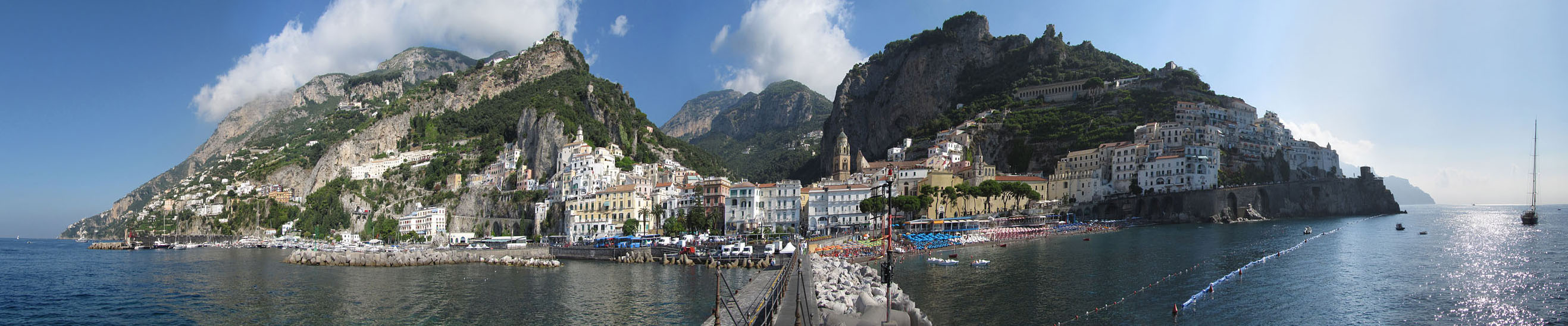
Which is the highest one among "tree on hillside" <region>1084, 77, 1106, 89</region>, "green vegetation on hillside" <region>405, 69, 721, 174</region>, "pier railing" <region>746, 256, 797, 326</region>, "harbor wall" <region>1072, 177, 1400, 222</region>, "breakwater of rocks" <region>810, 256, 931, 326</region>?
"tree on hillside" <region>1084, 77, 1106, 89</region>

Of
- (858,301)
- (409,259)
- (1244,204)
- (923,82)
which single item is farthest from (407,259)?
(923,82)

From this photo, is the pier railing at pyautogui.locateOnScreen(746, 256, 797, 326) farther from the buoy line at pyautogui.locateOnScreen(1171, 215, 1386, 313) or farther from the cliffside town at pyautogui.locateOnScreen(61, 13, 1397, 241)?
the cliffside town at pyautogui.locateOnScreen(61, 13, 1397, 241)

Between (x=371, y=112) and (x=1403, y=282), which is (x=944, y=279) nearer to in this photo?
(x=1403, y=282)

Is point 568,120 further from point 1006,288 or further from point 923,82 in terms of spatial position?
point 1006,288

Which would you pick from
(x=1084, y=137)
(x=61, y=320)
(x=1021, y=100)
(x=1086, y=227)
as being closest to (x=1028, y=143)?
(x=1084, y=137)

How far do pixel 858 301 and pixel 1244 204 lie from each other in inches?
2971

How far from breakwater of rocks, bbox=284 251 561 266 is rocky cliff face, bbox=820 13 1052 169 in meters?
88.2

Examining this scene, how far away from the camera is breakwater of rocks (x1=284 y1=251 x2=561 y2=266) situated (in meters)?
58.8

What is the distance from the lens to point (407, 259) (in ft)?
196

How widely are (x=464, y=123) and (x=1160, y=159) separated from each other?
341ft

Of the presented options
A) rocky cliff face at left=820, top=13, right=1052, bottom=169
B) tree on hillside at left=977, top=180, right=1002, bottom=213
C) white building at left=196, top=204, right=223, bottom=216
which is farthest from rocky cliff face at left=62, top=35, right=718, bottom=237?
tree on hillside at left=977, top=180, right=1002, bottom=213

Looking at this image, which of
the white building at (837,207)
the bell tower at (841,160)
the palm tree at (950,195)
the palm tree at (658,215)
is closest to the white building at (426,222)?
the palm tree at (658,215)

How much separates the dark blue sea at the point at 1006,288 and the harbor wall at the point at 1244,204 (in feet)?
72.5

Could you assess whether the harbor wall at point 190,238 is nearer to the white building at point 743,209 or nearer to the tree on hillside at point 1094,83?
the white building at point 743,209
